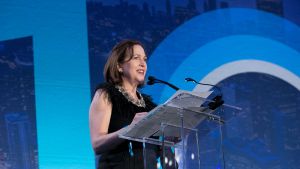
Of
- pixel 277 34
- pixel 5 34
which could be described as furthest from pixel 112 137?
pixel 277 34

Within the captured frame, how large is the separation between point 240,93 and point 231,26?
532 millimetres

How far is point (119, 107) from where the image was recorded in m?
2.84

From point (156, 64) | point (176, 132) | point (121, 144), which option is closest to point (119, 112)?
point (121, 144)

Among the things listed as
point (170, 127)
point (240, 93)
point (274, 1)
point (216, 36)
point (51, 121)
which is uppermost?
point (274, 1)

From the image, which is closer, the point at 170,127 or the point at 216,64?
the point at 170,127

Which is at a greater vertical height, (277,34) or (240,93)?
(277,34)

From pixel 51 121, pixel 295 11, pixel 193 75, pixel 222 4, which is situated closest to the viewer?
pixel 51 121

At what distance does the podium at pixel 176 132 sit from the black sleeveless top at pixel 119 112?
0.91ft

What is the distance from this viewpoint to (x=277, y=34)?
4934 mm

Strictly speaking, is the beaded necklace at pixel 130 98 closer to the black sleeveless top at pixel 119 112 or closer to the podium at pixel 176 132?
the black sleeveless top at pixel 119 112

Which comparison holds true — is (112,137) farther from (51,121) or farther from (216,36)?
(216,36)

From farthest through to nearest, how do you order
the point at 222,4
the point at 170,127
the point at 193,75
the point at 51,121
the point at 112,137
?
the point at 222,4 < the point at 193,75 < the point at 51,121 < the point at 112,137 < the point at 170,127

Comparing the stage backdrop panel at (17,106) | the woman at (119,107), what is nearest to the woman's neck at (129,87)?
the woman at (119,107)

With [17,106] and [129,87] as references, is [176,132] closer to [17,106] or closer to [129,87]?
[129,87]
